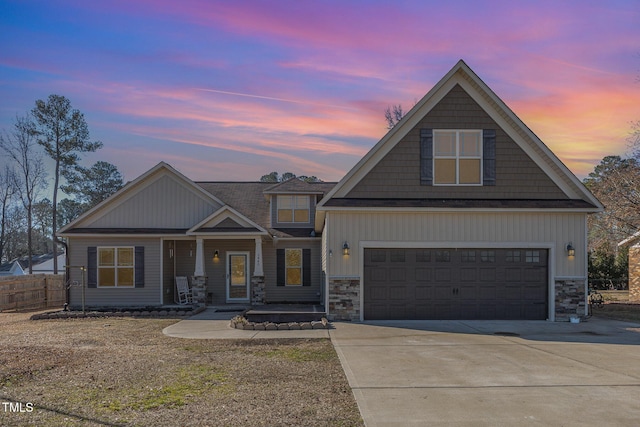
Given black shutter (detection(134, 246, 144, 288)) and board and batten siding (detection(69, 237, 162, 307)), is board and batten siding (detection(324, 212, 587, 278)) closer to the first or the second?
board and batten siding (detection(69, 237, 162, 307))

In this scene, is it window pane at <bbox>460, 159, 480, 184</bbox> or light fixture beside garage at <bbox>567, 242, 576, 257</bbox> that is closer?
light fixture beside garage at <bbox>567, 242, 576, 257</bbox>

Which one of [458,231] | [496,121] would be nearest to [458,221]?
[458,231]

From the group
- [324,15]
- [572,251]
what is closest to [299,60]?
[324,15]

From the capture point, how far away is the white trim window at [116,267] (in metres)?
20.0

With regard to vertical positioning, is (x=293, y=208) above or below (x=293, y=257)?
Result: above

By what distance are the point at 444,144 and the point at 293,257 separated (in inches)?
327

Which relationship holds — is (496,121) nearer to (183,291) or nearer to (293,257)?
(293,257)

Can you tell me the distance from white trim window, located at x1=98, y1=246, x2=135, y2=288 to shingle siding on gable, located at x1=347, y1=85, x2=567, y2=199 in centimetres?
978

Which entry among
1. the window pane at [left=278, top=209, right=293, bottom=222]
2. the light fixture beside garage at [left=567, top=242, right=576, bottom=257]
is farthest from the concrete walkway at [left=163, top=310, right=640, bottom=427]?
the window pane at [left=278, top=209, right=293, bottom=222]

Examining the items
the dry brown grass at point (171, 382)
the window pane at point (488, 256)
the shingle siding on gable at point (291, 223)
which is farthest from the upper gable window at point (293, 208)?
the dry brown grass at point (171, 382)

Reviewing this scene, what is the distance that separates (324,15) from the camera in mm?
14750

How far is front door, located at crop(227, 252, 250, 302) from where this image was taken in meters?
21.5

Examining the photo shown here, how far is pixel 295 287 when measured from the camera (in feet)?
70.0

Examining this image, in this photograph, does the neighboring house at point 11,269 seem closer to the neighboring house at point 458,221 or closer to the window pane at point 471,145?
the neighboring house at point 458,221
